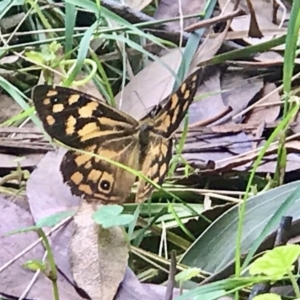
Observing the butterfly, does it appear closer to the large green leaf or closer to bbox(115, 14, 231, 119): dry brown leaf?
the large green leaf

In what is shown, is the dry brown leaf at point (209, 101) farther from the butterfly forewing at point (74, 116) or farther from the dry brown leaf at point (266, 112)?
the butterfly forewing at point (74, 116)

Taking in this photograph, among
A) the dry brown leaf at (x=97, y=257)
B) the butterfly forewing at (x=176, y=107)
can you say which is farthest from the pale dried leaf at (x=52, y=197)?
the butterfly forewing at (x=176, y=107)

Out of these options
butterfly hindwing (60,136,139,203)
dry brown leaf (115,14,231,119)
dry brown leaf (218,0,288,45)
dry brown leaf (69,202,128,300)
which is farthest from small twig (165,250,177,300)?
dry brown leaf (218,0,288,45)

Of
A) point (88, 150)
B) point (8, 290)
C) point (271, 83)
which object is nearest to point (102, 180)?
point (88, 150)

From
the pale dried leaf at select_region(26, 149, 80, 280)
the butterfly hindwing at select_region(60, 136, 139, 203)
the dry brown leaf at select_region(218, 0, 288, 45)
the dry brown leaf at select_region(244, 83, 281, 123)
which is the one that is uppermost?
the dry brown leaf at select_region(218, 0, 288, 45)

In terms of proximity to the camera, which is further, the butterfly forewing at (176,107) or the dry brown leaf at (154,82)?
the dry brown leaf at (154,82)

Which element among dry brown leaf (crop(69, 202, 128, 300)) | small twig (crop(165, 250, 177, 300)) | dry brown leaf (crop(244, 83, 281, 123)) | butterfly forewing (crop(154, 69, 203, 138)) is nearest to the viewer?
small twig (crop(165, 250, 177, 300))

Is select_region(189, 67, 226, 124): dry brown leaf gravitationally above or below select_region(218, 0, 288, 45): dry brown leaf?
below
